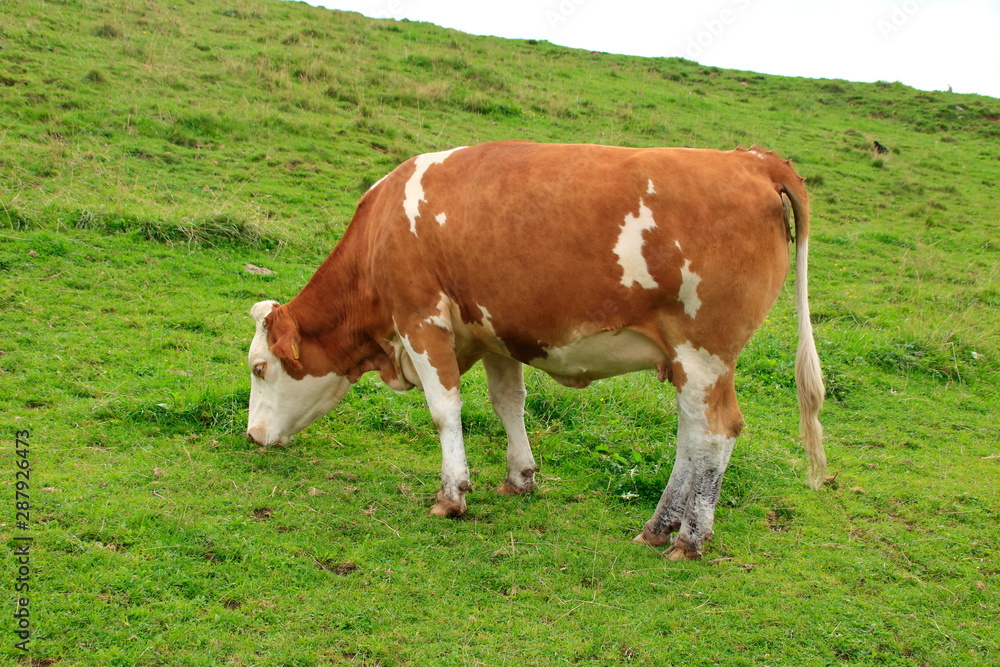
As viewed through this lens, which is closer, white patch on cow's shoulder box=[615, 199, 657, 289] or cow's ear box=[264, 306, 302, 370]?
white patch on cow's shoulder box=[615, 199, 657, 289]

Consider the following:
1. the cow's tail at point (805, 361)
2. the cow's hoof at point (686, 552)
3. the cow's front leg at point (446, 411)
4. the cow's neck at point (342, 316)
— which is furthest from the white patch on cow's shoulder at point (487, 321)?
the cow's tail at point (805, 361)

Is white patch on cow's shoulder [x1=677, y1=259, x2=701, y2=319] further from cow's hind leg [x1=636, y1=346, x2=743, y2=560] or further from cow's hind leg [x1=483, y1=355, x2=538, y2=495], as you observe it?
cow's hind leg [x1=483, y1=355, x2=538, y2=495]

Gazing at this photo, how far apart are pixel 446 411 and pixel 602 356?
104 cm

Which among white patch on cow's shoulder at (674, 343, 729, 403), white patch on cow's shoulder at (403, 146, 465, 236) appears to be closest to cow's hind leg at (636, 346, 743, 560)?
white patch on cow's shoulder at (674, 343, 729, 403)

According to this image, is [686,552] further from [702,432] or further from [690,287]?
[690,287]

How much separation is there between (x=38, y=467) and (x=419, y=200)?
271 cm

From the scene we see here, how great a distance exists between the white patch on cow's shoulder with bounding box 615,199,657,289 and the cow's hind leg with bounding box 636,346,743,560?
0.45 metres

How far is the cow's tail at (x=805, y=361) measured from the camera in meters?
4.69

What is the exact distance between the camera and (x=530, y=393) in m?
6.70

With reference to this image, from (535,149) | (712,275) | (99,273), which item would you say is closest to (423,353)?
(535,149)

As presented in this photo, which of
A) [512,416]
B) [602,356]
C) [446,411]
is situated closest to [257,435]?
[446,411]

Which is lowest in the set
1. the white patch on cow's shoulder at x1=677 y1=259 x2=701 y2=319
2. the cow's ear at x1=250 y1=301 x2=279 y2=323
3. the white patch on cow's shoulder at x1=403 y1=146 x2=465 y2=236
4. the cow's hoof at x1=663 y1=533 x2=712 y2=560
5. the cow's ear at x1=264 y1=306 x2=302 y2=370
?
the cow's hoof at x1=663 y1=533 x2=712 y2=560

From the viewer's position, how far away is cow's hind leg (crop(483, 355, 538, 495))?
5582 mm

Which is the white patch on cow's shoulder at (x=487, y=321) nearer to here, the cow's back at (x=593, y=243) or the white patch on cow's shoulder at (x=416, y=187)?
the cow's back at (x=593, y=243)
